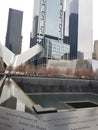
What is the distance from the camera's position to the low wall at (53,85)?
11453 millimetres

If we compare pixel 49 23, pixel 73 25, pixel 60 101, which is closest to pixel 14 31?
pixel 49 23

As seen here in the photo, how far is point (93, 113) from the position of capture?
4.24 feet

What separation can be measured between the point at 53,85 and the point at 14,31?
64.6 feet

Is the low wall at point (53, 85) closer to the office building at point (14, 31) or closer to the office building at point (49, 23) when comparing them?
the office building at point (49, 23)

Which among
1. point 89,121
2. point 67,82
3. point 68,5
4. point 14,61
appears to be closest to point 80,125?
point 89,121

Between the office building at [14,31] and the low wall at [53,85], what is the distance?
1790cm

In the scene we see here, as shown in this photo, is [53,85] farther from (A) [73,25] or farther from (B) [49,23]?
(A) [73,25]

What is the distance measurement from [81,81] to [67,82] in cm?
117

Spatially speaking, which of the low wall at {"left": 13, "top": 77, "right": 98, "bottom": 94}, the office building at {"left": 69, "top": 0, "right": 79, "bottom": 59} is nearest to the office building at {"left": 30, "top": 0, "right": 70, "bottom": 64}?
the office building at {"left": 69, "top": 0, "right": 79, "bottom": 59}

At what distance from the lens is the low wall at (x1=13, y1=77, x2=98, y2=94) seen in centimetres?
1145

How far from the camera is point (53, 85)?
12.5 meters

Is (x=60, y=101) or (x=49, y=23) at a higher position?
(x=49, y=23)

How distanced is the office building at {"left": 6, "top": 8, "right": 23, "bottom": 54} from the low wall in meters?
17.9

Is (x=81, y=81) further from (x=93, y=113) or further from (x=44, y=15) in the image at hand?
(x=44, y=15)
